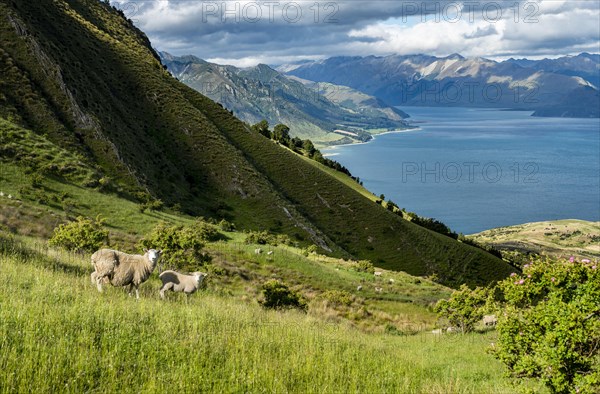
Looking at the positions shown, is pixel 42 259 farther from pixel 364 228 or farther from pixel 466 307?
pixel 364 228

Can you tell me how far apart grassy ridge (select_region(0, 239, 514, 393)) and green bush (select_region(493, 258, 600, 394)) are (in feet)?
4.30

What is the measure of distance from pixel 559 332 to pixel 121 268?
12.3 meters

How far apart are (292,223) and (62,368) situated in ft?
Result: 251

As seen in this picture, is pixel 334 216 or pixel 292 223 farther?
pixel 334 216

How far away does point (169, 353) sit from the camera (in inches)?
347

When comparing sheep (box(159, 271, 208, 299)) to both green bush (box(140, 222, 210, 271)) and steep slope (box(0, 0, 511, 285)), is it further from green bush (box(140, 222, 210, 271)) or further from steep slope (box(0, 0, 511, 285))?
steep slope (box(0, 0, 511, 285))

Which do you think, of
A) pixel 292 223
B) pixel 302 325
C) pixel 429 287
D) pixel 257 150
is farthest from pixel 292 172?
pixel 302 325

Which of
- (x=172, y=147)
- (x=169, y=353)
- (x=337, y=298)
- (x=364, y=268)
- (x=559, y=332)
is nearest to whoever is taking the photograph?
(x=559, y=332)

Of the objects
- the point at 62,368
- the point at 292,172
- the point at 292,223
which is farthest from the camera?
the point at 292,172

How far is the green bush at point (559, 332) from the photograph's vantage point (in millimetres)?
8469

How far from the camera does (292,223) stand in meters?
83.8

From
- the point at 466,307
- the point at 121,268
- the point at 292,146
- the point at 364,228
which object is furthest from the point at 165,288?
the point at 292,146

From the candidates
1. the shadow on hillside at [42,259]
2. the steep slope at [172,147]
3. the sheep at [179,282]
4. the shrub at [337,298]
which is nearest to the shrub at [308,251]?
the steep slope at [172,147]

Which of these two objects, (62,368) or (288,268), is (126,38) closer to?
(288,268)
